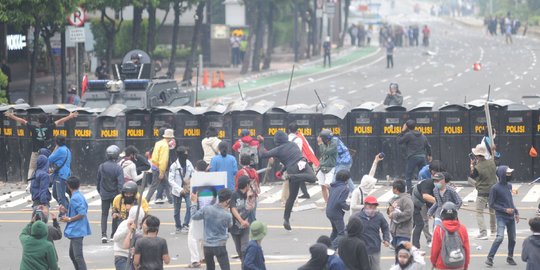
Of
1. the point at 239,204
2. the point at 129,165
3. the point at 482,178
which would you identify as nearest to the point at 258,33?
the point at 129,165

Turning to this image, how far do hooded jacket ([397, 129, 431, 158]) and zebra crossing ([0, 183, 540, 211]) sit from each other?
142 cm

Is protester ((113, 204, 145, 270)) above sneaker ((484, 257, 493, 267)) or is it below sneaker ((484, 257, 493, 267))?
above

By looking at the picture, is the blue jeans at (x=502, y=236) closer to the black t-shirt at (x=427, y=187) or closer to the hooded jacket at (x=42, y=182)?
the black t-shirt at (x=427, y=187)

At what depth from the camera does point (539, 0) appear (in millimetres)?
108688

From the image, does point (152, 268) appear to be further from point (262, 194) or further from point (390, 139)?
point (390, 139)

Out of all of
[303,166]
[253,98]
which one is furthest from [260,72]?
[303,166]

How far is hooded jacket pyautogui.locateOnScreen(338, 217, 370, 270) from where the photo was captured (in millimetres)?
14383

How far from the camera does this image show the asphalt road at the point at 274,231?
19.4 metres

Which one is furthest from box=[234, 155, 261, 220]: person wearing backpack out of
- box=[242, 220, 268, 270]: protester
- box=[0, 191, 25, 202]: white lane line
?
box=[0, 191, 25, 202]: white lane line

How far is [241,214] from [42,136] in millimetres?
10404

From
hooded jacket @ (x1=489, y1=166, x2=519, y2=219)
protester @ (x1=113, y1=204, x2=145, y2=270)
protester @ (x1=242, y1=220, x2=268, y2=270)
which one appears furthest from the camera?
hooded jacket @ (x1=489, y1=166, x2=519, y2=219)

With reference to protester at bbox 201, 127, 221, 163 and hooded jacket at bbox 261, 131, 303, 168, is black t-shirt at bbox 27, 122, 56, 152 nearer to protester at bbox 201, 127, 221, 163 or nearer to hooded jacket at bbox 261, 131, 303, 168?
protester at bbox 201, 127, 221, 163

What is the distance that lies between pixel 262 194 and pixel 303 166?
514 cm

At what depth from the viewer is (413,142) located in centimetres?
2455
